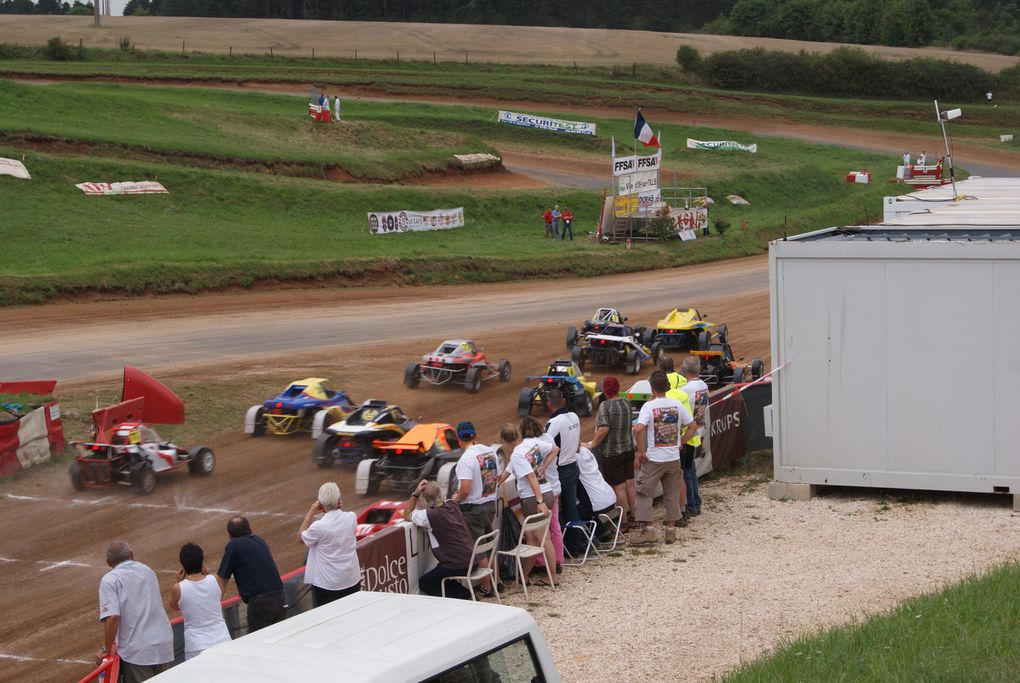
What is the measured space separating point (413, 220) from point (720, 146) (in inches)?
1385

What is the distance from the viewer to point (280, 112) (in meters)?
64.8

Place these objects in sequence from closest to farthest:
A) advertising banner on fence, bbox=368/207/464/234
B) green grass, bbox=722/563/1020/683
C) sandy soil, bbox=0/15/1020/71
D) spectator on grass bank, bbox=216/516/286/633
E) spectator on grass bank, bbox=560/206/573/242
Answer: green grass, bbox=722/563/1020/683, spectator on grass bank, bbox=216/516/286/633, advertising banner on fence, bbox=368/207/464/234, spectator on grass bank, bbox=560/206/573/242, sandy soil, bbox=0/15/1020/71

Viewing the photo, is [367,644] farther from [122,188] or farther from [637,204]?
[637,204]

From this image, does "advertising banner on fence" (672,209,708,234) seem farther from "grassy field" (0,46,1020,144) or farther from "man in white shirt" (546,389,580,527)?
"grassy field" (0,46,1020,144)

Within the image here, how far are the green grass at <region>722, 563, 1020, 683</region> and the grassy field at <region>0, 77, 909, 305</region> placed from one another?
26.2 meters

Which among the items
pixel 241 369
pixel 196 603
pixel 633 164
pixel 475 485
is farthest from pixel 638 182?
pixel 196 603

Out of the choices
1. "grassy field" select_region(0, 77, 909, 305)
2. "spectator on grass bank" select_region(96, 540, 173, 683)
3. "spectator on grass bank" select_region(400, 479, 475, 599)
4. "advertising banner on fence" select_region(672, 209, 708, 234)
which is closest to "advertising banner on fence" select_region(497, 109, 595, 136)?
"grassy field" select_region(0, 77, 909, 305)

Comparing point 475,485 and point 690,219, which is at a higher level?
point 690,219

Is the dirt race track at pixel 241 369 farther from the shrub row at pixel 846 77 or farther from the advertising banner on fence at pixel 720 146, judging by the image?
the shrub row at pixel 846 77

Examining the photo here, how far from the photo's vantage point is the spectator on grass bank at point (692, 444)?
1395cm

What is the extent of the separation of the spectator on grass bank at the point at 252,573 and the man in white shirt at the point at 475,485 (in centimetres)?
251

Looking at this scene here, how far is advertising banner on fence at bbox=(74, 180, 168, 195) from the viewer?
130 ft

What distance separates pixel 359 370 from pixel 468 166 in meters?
32.6

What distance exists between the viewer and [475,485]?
11.5 m
